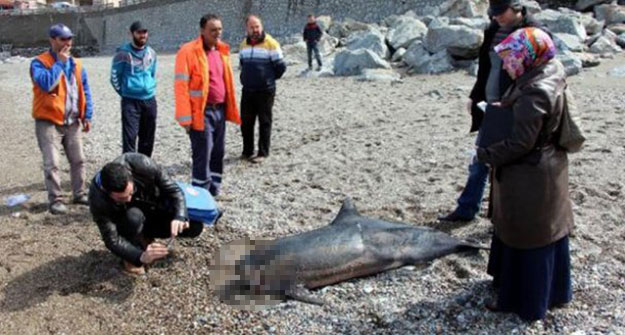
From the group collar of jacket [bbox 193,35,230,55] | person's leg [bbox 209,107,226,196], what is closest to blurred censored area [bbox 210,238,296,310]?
person's leg [bbox 209,107,226,196]

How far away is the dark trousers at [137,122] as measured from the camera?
569 centimetres

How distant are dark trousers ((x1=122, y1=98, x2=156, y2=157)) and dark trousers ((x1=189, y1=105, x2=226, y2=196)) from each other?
0.75 m

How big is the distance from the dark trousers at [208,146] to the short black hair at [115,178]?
1864 mm

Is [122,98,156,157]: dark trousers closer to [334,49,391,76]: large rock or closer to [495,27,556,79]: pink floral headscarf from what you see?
[495,27,556,79]: pink floral headscarf

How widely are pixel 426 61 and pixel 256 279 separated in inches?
435

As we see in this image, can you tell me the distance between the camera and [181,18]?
40.4m

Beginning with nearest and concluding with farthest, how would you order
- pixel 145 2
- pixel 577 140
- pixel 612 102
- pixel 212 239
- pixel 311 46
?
pixel 577 140 → pixel 212 239 → pixel 612 102 → pixel 311 46 → pixel 145 2

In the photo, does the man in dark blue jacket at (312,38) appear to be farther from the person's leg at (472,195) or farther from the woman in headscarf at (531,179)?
the woman in headscarf at (531,179)

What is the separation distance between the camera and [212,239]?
15.4 feet

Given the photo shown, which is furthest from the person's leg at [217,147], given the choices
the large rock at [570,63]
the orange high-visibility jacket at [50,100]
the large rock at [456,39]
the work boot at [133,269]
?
the large rock at [456,39]

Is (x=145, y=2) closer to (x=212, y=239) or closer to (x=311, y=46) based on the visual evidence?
(x=311, y=46)

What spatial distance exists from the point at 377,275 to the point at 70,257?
236cm

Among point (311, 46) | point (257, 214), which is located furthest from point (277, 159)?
point (311, 46)

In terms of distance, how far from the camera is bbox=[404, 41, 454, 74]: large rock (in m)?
13.5
